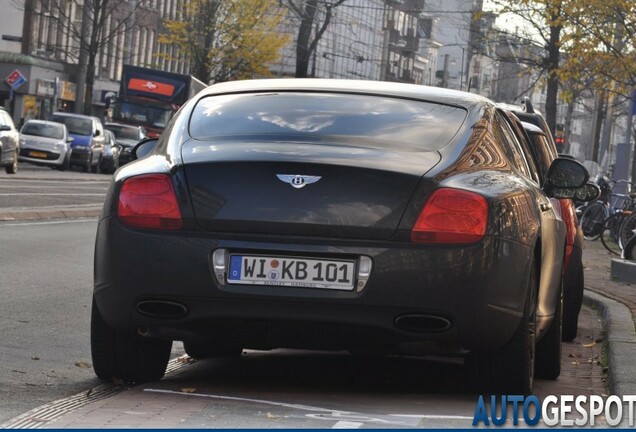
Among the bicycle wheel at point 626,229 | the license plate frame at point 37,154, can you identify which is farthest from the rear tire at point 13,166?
the bicycle wheel at point 626,229

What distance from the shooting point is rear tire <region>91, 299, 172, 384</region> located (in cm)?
731

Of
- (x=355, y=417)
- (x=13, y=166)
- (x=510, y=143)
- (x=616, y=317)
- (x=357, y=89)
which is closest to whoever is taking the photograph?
(x=355, y=417)

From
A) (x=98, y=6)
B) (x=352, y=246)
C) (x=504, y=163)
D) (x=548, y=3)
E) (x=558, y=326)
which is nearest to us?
(x=352, y=246)

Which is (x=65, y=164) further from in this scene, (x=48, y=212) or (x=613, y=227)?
(x=48, y=212)

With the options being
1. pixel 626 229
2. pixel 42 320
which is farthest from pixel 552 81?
pixel 42 320

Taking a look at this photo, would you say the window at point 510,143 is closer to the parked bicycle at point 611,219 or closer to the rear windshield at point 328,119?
the rear windshield at point 328,119

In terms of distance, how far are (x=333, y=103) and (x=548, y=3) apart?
25.0 meters

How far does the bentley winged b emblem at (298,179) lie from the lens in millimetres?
6730

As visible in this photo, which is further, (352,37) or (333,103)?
(352,37)

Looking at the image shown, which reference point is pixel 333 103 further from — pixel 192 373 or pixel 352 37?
pixel 352 37

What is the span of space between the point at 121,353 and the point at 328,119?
53.6 inches

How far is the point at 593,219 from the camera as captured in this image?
97.2ft

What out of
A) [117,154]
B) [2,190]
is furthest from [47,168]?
[2,190]

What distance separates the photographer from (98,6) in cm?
6738
